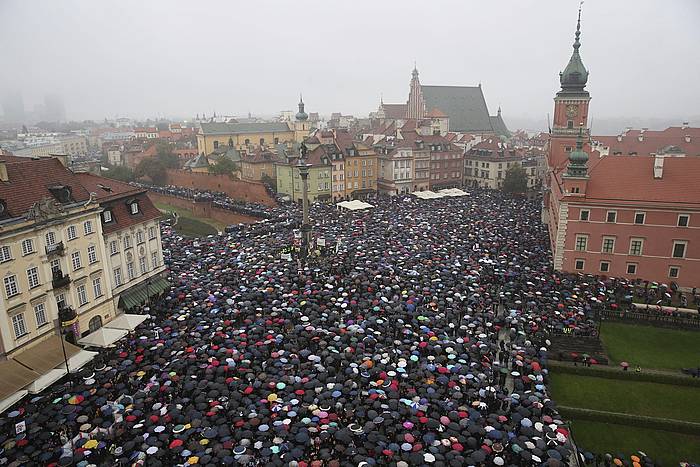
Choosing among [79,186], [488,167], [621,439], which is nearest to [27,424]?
[79,186]

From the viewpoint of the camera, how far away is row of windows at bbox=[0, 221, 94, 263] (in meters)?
26.3

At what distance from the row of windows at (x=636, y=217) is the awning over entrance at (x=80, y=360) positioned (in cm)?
3781

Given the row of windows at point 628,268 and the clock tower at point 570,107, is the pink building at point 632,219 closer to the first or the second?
the row of windows at point 628,268

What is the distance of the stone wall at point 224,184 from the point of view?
7544 cm

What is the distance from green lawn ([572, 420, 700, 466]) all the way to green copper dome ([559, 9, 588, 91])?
173ft

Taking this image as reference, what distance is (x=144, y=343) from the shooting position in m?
29.0

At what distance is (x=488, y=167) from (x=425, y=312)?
60.2 metres

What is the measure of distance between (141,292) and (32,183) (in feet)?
35.1

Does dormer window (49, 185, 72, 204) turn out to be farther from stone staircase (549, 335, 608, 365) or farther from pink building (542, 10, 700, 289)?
pink building (542, 10, 700, 289)

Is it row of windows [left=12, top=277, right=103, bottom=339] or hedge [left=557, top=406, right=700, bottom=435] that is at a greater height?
row of windows [left=12, top=277, right=103, bottom=339]

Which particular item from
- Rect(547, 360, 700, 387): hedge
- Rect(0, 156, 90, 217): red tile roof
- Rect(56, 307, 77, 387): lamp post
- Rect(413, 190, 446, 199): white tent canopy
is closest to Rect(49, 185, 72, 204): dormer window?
Rect(0, 156, 90, 217): red tile roof

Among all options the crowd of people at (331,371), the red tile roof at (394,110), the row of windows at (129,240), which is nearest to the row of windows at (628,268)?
the crowd of people at (331,371)

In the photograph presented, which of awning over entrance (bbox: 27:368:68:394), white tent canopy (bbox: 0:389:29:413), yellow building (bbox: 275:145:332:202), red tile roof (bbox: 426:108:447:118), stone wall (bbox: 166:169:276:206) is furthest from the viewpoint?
→ red tile roof (bbox: 426:108:447:118)

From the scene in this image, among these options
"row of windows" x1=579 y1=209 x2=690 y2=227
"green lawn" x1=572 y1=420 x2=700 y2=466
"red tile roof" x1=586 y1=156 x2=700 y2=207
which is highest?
"red tile roof" x1=586 y1=156 x2=700 y2=207
